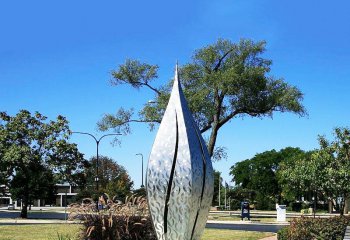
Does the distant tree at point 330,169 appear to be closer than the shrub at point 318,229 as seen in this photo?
No

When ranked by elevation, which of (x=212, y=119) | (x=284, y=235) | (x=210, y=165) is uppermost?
(x=212, y=119)

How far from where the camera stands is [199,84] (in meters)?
36.8

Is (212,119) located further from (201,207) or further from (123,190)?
(201,207)

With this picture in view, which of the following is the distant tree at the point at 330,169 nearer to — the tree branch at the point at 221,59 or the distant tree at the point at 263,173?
the tree branch at the point at 221,59

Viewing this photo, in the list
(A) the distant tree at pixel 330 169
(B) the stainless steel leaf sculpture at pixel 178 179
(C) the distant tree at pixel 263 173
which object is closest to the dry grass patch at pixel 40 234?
(B) the stainless steel leaf sculpture at pixel 178 179

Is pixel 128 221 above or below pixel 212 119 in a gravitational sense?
below

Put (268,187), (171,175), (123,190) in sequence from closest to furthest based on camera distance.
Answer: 1. (171,175)
2. (123,190)
3. (268,187)

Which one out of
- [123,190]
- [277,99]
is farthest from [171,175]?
[123,190]

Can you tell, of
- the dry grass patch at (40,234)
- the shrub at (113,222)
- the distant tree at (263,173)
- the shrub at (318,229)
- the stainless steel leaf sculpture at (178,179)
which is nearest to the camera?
the stainless steel leaf sculpture at (178,179)

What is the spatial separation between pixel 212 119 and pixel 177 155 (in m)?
28.6

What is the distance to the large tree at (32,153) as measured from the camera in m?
39.7

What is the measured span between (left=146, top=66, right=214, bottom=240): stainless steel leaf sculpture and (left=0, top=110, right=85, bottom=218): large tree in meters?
31.8

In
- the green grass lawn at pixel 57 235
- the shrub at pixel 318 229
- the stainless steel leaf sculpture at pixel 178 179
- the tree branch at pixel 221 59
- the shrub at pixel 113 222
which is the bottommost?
the green grass lawn at pixel 57 235

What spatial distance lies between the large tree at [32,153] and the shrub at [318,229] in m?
25.7
